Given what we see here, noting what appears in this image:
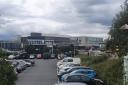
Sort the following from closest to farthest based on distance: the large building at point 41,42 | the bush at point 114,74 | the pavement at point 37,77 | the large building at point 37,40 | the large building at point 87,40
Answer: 1. the bush at point 114,74
2. the pavement at point 37,77
3. the large building at point 41,42
4. the large building at point 37,40
5. the large building at point 87,40

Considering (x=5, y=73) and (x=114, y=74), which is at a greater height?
(x=5, y=73)

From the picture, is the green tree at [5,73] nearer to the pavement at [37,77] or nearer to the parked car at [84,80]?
the parked car at [84,80]

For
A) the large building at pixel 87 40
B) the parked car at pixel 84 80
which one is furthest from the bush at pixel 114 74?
the large building at pixel 87 40

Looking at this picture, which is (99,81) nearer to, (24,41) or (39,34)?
(24,41)

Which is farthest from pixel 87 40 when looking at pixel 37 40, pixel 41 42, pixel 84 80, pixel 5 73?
pixel 5 73

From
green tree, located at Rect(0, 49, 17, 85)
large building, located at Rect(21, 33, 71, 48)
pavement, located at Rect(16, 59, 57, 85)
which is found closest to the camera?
green tree, located at Rect(0, 49, 17, 85)

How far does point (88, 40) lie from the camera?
199 m

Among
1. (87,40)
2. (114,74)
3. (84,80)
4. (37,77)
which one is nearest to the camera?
(84,80)

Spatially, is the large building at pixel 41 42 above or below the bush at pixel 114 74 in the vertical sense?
below

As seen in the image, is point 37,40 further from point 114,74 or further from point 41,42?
point 114,74

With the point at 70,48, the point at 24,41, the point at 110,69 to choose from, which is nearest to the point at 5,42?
the point at 24,41

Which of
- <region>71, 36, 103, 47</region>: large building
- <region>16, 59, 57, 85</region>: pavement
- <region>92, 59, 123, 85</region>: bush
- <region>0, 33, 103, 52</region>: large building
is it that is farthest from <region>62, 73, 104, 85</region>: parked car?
<region>71, 36, 103, 47</region>: large building

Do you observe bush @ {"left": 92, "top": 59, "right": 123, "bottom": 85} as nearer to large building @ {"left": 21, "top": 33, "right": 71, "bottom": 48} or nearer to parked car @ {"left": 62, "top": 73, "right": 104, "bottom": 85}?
parked car @ {"left": 62, "top": 73, "right": 104, "bottom": 85}

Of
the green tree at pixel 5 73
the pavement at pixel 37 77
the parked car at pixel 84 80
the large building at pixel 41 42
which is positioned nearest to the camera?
the green tree at pixel 5 73
